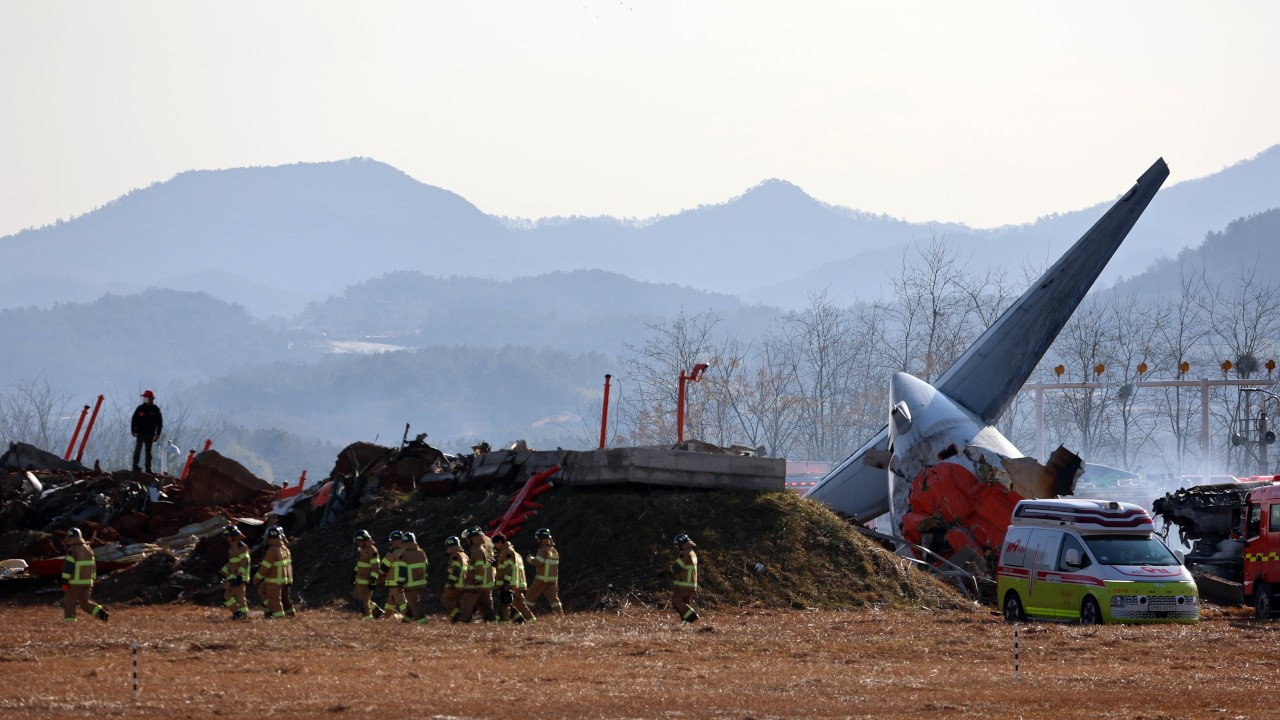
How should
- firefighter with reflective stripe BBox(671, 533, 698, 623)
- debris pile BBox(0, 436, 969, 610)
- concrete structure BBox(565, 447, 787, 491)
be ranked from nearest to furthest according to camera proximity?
firefighter with reflective stripe BBox(671, 533, 698, 623), debris pile BBox(0, 436, 969, 610), concrete structure BBox(565, 447, 787, 491)

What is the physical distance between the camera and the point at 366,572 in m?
24.8

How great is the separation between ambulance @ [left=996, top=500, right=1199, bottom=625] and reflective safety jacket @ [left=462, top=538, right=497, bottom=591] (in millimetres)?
9240

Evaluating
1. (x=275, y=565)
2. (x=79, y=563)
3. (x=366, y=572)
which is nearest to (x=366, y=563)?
(x=366, y=572)

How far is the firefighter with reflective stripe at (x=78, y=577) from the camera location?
23516mm

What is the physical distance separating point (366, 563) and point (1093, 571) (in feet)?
40.2

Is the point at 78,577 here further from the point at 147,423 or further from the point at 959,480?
the point at 959,480

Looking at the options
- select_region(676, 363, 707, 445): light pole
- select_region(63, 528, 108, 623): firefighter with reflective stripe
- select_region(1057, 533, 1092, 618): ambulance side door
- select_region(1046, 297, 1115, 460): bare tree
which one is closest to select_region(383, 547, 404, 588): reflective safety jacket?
select_region(63, 528, 108, 623): firefighter with reflective stripe

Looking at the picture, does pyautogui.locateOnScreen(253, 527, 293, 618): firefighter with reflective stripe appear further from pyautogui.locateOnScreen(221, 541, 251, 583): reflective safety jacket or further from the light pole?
the light pole

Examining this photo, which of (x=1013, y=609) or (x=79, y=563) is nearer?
(x=79, y=563)

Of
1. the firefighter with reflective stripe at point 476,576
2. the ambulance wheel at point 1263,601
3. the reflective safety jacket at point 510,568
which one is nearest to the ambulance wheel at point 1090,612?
the ambulance wheel at point 1263,601

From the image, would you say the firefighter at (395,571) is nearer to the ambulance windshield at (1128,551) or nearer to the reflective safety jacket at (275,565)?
the reflective safety jacket at (275,565)

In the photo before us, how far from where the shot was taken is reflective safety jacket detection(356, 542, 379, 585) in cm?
2462

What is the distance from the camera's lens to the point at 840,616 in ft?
84.0

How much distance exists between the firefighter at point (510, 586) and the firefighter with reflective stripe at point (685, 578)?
254 centimetres
